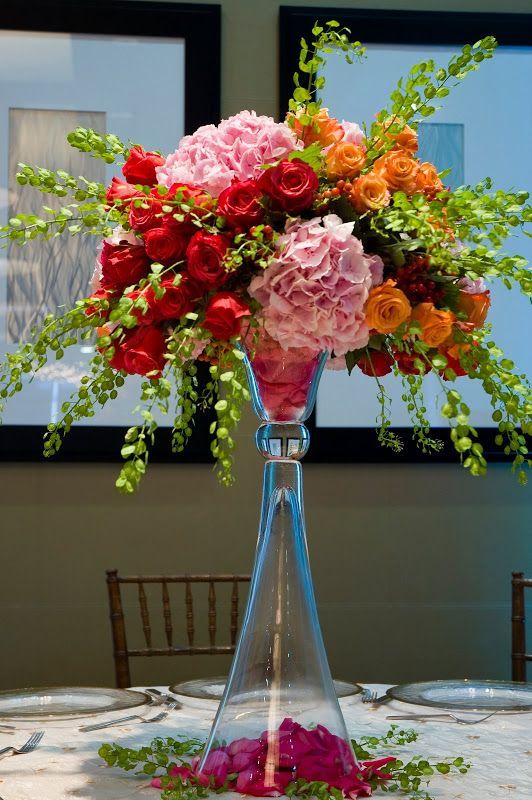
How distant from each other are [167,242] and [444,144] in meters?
1.85

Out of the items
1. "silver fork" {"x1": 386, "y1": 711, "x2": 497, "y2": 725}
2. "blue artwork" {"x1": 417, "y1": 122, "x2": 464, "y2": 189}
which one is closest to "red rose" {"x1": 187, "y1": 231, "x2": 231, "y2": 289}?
"silver fork" {"x1": 386, "y1": 711, "x2": 497, "y2": 725}

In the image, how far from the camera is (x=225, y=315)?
0.92 m

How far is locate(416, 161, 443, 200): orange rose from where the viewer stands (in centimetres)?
100

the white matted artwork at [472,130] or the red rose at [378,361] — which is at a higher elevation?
the white matted artwork at [472,130]

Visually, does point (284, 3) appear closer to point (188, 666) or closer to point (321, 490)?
point (321, 490)

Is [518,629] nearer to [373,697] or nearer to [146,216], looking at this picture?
[373,697]

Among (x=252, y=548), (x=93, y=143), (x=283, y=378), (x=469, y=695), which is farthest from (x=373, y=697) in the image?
(x=252, y=548)

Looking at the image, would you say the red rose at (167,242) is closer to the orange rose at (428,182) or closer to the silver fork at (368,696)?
the orange rose at (428,182)

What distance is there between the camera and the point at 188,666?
98.1 inches

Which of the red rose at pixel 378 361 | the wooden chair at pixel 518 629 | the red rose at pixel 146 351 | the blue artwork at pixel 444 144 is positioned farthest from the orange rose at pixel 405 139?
the blue artwork at pixel 444 144

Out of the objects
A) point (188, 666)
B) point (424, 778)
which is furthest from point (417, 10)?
point (424, 778)

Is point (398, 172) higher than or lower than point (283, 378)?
higher

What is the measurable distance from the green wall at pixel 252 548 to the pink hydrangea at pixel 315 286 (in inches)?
63.6

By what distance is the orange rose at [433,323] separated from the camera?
93cm
